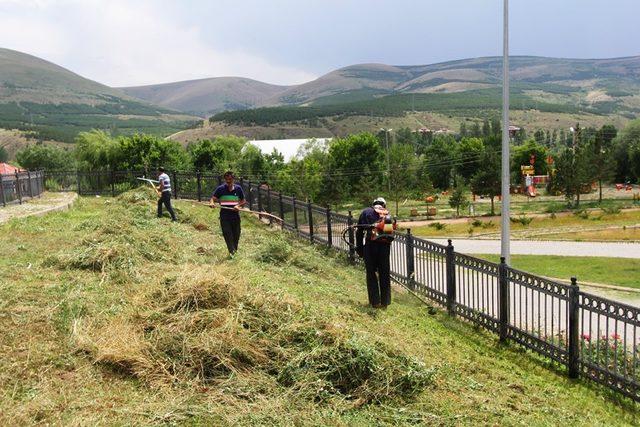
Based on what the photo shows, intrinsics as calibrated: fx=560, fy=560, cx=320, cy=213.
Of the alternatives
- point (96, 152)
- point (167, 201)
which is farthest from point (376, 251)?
point (96, 152)

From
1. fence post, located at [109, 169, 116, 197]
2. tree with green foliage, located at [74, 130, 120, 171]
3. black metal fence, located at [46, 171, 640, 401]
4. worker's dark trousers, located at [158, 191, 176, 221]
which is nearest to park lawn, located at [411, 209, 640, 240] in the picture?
fence post, located at [109, 169, 116, 197]

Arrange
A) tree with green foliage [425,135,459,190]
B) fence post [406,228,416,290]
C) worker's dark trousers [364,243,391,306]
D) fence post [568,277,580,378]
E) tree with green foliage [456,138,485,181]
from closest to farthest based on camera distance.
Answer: fence post [568,277,580,378]
worker's dark trousers [364,243,391,306]
fence post [406,228,416,290]
tree with green foliage [456,138,485,181]
tree with green foliage [425,135,459,190]

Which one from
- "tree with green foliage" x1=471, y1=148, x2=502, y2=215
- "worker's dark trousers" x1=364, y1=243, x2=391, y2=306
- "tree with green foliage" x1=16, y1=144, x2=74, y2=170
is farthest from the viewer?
"tree with green foliage" x1=16, y1=144, x2=74, y2=170

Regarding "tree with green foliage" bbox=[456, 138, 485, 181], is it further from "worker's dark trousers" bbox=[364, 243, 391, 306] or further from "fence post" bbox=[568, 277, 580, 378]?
"fence post" bbox=[568, 277, 580, 378]

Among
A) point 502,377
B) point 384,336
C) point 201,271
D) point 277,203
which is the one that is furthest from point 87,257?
point 277,203

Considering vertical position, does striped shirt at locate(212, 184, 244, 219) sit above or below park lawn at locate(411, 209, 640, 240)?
above

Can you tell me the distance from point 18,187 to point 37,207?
2.42m

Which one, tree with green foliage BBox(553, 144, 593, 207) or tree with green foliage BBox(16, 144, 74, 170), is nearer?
tree with green foliage BBox(553, 144, 593, 207)

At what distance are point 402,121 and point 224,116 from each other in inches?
2255

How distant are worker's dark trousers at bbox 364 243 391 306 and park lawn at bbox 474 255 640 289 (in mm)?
10200

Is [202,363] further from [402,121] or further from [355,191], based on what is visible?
[402,121]

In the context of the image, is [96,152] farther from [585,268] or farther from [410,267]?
[410,267]

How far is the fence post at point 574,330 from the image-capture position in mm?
6680

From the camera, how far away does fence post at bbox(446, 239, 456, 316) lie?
29.8ft
